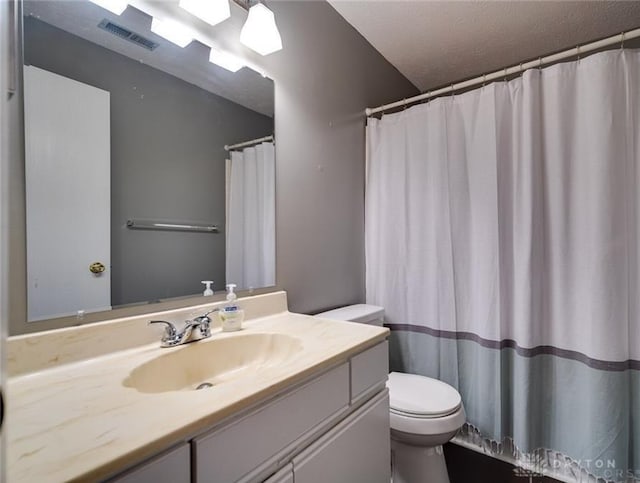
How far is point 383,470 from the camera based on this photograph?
1.01 meters

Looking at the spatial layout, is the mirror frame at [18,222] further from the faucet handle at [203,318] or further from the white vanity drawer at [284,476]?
the white vanity drawer at [284,476]

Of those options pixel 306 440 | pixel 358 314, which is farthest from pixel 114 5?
pixel 358 314

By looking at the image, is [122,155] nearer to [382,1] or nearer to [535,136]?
[382,1]

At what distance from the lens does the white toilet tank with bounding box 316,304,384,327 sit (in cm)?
148

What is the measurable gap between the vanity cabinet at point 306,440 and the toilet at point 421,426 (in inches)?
9.8

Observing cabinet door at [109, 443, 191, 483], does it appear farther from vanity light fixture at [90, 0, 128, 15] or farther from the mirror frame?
vanity light fixture at [90, 0, 128, 15]

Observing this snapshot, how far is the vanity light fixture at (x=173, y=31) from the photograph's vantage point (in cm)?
101

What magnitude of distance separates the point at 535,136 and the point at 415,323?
109 centimetres

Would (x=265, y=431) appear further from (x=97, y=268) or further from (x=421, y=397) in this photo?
(x=421, y=397)

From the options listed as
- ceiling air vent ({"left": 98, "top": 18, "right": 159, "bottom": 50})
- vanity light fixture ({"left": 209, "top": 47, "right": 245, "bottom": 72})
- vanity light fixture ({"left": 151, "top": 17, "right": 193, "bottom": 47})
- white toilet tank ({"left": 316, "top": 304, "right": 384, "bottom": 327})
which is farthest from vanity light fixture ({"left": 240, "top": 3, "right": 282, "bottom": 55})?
white toilet tank ({"left": 316, "top": 304, "right": 384, "bottom": 327})

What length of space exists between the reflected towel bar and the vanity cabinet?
684mm

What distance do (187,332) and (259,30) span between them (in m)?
1.12

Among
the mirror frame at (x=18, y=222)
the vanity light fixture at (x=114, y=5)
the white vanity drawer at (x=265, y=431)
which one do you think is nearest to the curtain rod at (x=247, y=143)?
the vanity light fixture at (x=114, y=5)

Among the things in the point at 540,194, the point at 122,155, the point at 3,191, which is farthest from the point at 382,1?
the point at 3,191
